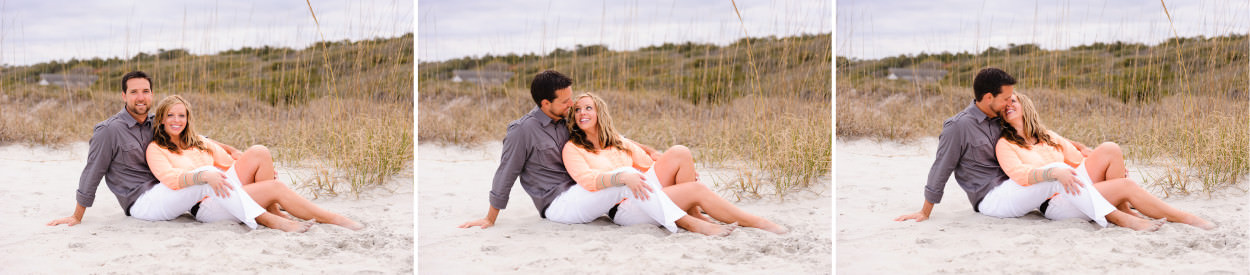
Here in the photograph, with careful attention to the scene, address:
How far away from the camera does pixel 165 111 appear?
168 inches

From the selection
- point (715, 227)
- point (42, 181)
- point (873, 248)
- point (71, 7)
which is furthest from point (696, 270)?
point (71, 7)

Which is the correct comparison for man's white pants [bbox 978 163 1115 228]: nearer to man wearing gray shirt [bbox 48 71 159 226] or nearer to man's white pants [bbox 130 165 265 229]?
man's white pants [bbox 130 165 265 229]

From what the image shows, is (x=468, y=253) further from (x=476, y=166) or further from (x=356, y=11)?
(x=356, y=11)

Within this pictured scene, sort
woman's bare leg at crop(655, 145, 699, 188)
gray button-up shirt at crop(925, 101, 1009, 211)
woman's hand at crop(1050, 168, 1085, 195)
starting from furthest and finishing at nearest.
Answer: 1. woman's bare leg at crop(655, 145, 699, 188)
2. gray button-up shirt at crop(925, 101, 1009, 211)
3. woman's hand at crop(1050, 168, 1085, 195)

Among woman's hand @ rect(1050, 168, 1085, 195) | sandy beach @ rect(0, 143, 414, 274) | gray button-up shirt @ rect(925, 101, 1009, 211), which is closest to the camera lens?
sandy beach @ rect(0, 143, 414, 274)

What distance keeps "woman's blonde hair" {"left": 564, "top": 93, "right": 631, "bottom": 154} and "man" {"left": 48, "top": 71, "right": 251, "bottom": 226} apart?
5.19ft

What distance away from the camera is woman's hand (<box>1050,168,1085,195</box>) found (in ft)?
13.8

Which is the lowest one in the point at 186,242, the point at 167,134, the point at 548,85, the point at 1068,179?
the point at 186,242

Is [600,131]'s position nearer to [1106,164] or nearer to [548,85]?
[548,85]

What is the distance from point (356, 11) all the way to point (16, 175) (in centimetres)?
214

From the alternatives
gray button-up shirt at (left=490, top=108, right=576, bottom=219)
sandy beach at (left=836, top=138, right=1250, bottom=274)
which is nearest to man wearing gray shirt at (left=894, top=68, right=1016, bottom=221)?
sandy beach at (left=836, top=138, right=1250, bottom=274)

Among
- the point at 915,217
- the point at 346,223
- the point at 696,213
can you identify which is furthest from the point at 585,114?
the point at 915,217

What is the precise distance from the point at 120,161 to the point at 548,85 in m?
1.95

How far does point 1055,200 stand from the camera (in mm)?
4309
